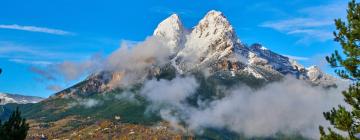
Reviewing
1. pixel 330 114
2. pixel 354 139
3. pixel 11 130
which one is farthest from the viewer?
pixel 11 130

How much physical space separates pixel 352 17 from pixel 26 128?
41.3m

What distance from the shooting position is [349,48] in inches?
2036

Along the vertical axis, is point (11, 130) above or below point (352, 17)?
below

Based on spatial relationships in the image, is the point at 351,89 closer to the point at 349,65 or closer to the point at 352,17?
the point at 349,65

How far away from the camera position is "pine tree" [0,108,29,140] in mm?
59275

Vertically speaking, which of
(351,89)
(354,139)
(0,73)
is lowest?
(354,139)

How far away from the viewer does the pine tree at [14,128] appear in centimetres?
5928

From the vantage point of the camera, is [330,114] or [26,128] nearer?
[330,114]

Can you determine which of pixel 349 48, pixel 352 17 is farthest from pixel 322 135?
pixel 352 17

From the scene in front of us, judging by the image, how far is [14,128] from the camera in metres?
61.8

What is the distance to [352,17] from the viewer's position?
52.1m

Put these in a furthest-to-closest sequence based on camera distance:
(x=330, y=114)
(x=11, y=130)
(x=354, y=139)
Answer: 1. (x=11, y=130)
2. (x=330, y=114)
3. (x=354, y=139)

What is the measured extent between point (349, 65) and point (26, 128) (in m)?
39.7

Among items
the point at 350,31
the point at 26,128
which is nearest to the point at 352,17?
the point at 350,31
